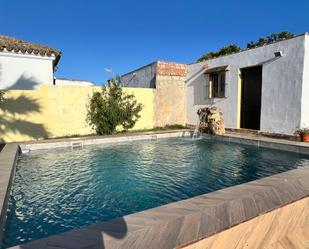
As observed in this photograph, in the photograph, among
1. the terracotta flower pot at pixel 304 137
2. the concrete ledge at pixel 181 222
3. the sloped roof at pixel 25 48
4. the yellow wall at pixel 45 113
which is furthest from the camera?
the sloped roof at pixel 25 48

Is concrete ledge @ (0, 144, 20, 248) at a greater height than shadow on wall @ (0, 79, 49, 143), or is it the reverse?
shadow on wall @ (0, 79, 49, 143)

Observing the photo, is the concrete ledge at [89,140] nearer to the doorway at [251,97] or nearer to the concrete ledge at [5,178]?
the concrete ledge at [5,178]

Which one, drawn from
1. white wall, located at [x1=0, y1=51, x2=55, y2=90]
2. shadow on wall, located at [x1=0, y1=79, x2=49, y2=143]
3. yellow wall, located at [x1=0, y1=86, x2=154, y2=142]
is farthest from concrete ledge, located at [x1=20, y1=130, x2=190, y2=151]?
white wall, located at [x1=0, y1=51, x2=55, y2=90]

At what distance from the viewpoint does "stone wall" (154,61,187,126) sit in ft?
54.1

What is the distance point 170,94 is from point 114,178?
432 inches

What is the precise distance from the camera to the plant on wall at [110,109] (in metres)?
14.0

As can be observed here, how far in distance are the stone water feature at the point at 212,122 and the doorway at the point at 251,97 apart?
1.49 metres

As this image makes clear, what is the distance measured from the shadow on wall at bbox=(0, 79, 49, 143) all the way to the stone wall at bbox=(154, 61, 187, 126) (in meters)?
7.00

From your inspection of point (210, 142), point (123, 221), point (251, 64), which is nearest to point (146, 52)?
point (251, 64)

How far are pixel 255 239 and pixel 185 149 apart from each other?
24.7 ft

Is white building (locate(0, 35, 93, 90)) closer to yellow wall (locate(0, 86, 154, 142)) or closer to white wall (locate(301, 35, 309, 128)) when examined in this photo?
yellow wall (locate(0, 86, 154, 142))

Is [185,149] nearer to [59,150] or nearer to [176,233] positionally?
[59,150]

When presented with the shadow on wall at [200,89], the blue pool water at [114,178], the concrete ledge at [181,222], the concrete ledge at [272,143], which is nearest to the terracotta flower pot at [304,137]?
the concrete ledge at [272,143]

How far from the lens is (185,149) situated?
10.7 m
